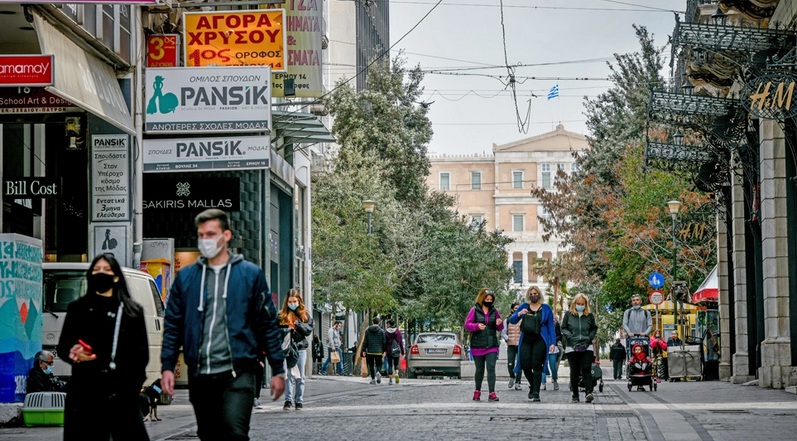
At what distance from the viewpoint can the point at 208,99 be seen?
23156mm

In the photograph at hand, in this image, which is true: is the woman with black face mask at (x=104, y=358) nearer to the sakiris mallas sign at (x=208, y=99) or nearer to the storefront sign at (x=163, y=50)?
the sakiris mallas sign at (x=208, y=99)

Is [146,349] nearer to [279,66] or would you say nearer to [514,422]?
[514,422]

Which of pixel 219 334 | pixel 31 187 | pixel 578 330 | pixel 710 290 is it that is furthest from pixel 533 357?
pixel 710 290

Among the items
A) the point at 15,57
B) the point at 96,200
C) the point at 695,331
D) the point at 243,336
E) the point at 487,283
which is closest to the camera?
the point at 243,336

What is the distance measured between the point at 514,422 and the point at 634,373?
1116 cm


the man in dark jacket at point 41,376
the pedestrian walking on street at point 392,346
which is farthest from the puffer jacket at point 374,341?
the man in dark jacket at point 41,376

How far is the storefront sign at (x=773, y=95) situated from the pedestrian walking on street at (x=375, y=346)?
47.4ft

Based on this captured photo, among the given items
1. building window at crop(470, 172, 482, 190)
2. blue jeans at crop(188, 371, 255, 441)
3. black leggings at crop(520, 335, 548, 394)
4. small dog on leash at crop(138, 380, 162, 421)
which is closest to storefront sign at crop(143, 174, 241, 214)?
black leggings at crop(520, 335, 548, 394)

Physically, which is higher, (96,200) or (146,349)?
(96,200)

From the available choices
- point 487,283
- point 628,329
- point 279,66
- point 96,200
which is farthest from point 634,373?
point 487,283

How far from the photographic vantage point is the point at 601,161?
190 ft

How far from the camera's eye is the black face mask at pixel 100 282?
28.1ft

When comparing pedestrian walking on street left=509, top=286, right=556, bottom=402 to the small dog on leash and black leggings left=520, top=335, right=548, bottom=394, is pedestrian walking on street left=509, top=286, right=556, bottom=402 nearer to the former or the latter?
black leggings left=520, top=335, right=548, bottom=394

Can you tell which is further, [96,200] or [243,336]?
[96,200]
